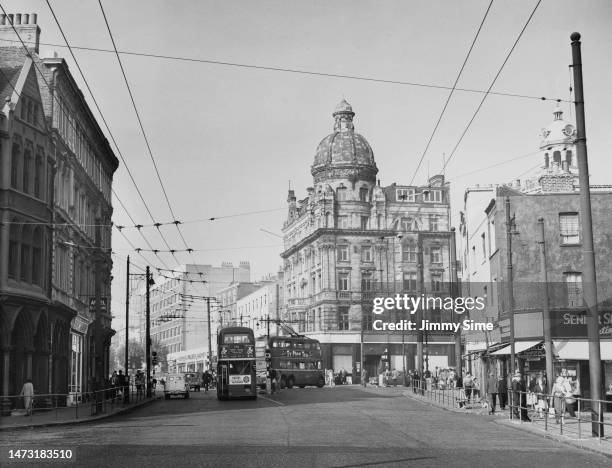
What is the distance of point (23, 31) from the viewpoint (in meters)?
42.3

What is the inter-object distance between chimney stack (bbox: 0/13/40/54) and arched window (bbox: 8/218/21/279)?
1017 centimetres

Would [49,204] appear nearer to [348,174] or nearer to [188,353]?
[348,174]

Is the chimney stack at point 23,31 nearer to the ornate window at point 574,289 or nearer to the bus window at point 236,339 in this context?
the bus window at point 236,339

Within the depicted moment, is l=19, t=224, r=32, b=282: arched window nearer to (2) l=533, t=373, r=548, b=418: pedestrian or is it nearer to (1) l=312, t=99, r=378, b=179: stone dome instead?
(2) l=533, t=373, r=548, b=418: pedestrian

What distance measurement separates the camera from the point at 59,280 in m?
42.1

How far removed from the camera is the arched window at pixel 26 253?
120 feet

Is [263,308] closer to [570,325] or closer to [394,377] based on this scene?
[394,377]

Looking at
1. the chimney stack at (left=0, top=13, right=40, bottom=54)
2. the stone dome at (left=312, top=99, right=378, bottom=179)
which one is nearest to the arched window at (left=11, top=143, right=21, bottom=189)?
the chimney stack at (left=0, top=13, right=40, bottom=54)

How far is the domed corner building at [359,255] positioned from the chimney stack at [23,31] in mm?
61637

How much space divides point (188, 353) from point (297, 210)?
34.6 meters

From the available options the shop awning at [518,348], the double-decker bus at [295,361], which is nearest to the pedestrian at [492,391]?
the shop awning at [518,348]

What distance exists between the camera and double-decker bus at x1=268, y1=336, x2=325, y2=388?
7112 cm

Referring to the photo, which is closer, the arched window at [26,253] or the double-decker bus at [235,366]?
the arched window at [26,253]

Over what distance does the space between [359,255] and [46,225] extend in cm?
6827
